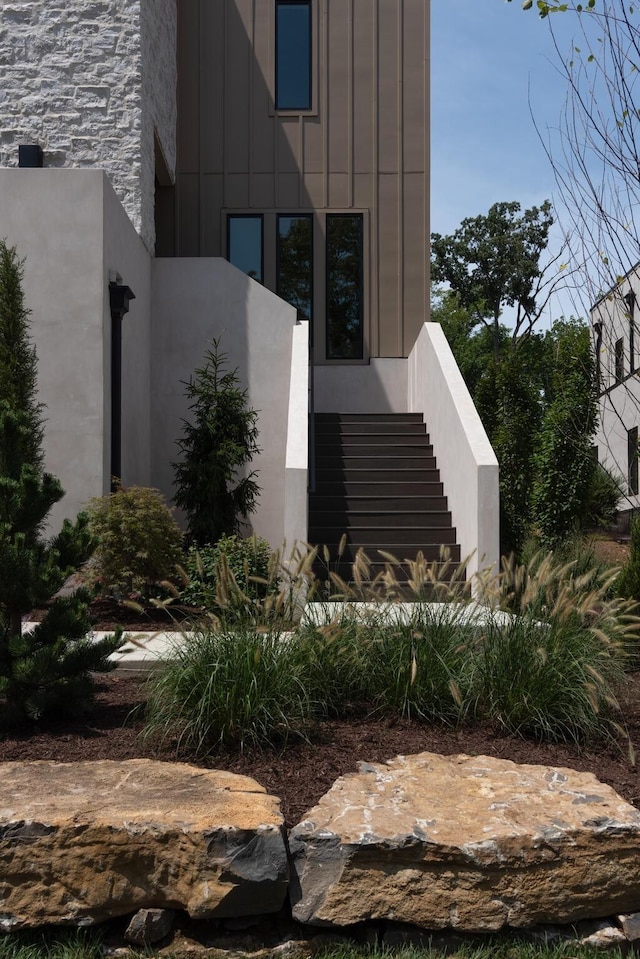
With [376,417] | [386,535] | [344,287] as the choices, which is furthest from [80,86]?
[386,535]

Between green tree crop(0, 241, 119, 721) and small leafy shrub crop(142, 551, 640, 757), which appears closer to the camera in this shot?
small leafy shrub crop(142, 551, 640, 757)

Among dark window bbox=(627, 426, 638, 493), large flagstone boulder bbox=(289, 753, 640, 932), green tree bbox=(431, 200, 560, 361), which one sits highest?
green tree bbox=(431, 200, 560, 361)

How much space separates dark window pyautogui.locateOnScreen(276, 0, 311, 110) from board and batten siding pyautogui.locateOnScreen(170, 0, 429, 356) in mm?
203

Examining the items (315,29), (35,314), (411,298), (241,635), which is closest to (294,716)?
(241,635)

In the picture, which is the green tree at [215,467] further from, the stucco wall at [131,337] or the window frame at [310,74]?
the window frame at [310,74]

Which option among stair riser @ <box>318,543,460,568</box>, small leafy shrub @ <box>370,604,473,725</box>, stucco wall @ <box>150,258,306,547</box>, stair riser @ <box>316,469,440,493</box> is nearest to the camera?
small leafy shrub @ <box>370,604,473,725</box>

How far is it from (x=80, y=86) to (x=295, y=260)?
4.26m

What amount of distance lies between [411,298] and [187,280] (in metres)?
3.75

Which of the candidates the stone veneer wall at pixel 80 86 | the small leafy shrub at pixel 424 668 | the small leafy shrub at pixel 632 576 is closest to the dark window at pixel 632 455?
the small leafy shrub at pixel 632 576

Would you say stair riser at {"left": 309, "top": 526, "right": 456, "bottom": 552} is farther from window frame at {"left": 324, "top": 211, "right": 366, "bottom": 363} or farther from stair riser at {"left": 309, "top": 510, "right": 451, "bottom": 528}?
window frame at {"left": 324, "top": 211, "right": 366, "bottom": 363}

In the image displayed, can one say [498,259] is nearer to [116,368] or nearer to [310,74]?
[310,74]

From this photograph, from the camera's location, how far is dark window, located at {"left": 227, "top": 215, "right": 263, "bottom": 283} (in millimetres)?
14961

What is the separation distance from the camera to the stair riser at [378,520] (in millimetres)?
10719

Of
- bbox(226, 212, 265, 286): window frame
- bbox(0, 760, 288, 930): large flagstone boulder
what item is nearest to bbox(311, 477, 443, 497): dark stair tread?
bbox(226, 212, 265, 286): window frame
